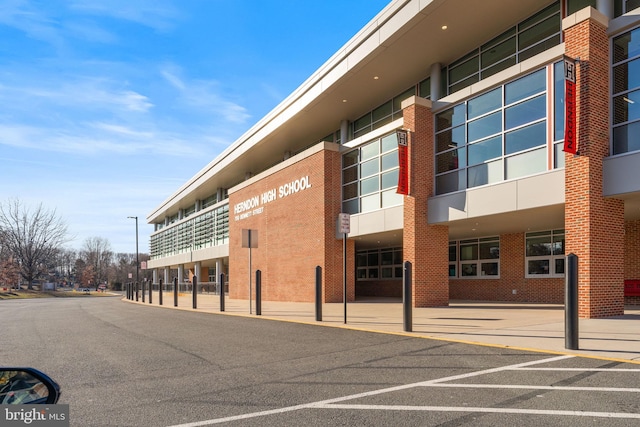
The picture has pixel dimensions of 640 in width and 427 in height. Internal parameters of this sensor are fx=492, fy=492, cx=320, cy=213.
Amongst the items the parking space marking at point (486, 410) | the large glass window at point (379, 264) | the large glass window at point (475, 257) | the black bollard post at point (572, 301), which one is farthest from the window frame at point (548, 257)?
the parking space marking at point (486, 410)

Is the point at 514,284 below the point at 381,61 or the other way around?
below

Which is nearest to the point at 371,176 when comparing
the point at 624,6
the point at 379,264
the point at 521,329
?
the point at 379,264

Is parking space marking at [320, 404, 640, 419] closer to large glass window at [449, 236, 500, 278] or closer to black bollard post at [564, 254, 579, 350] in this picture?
black bollard post at [564, 254, 579, 350]

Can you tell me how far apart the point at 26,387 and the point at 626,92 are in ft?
52.0

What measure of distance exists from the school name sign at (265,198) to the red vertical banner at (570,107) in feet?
46.8

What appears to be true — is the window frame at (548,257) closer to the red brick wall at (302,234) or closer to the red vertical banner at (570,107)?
the red brick wall at (302,234)

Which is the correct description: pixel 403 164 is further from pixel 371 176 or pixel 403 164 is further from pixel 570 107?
pixel 570 107

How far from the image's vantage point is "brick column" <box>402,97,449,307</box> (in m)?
19.1

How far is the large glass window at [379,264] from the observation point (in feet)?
95.5

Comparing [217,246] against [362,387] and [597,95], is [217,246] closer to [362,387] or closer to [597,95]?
[597,95]

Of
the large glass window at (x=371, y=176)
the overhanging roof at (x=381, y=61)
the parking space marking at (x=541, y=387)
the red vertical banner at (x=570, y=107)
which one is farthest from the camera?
the large glass window at (x=371, y=176)

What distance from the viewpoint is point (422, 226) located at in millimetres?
19344

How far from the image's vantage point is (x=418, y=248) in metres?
19.2

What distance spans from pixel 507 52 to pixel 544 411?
17046 mm
